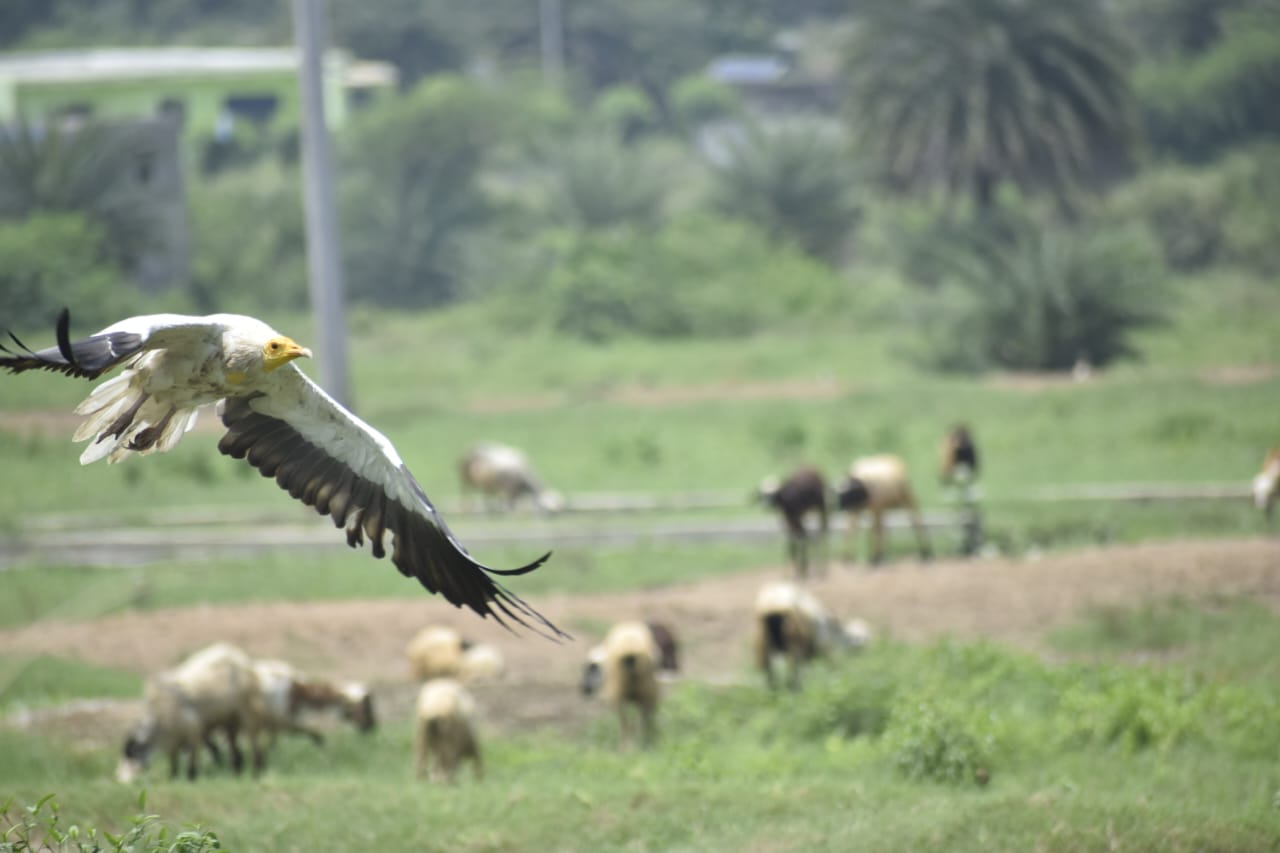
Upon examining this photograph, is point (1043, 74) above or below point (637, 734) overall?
above

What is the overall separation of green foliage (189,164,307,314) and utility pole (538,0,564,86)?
20109 millimetres

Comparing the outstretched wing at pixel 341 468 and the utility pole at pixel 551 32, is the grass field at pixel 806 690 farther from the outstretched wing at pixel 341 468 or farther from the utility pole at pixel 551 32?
the utility pole at pixel 551 32

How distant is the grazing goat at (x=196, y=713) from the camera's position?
11820 mm

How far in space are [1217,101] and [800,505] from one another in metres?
49.1

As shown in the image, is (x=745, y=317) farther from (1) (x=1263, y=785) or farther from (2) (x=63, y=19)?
(2) (x=63, y=19)

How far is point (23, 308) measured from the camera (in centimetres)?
3525

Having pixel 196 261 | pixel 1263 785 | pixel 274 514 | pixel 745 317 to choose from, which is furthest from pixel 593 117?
pixel 1263 785

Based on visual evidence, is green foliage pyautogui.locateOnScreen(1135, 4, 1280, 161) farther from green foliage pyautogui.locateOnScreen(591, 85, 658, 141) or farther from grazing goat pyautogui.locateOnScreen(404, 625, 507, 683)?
grazing goat pyautogui.locateOnScreen(404, 625, 507, 683)

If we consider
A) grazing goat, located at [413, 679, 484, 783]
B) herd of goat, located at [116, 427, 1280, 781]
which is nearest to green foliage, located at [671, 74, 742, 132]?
herd of goat, located at [116, 427, 1280, 781]

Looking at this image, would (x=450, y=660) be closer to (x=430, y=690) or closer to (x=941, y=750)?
(x=430, y=690)

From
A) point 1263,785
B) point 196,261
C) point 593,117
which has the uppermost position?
point 593,117

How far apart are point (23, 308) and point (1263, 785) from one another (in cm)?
2928

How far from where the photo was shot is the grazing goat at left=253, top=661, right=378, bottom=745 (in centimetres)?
1288

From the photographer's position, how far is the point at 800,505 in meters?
18.4
